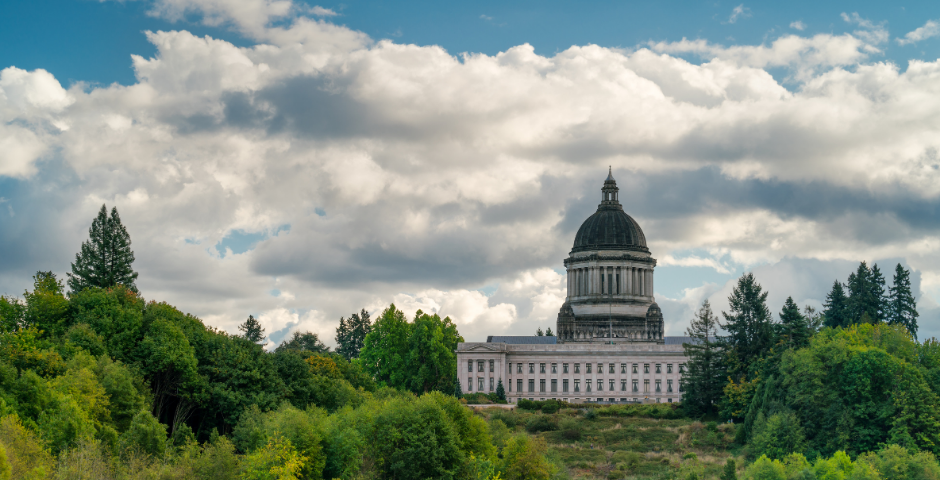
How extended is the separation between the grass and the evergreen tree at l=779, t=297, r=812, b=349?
29.9ft

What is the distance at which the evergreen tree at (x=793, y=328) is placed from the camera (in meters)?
85.2

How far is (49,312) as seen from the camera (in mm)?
63156

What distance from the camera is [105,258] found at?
85.1 m

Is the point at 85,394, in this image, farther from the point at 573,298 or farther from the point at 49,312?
the point at 573,298

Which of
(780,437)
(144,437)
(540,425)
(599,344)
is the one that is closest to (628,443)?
(540,425)

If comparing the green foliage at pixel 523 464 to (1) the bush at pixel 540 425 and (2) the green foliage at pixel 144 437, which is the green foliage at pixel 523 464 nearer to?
(2) the green foliage at pixel 144 437

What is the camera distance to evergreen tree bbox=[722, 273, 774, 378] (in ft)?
303

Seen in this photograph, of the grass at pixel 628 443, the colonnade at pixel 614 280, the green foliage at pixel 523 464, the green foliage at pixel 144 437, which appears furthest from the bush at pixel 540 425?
the colonnade at pixel 614 280

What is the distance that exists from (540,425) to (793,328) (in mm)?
23683

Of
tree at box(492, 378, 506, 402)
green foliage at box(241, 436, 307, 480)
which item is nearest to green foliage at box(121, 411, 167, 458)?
green foliage at box(241, 436, 307, 480)

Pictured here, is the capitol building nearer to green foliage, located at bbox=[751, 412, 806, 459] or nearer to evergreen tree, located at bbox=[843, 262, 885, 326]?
evergreen tree, located at bbox=[843, 262, 885, 326]

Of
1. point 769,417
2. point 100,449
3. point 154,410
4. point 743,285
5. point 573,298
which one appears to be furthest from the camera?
point 573,298

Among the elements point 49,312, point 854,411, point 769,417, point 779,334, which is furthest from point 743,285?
point 49,312

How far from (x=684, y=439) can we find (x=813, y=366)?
19230 mm
